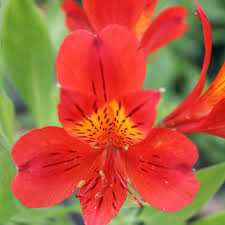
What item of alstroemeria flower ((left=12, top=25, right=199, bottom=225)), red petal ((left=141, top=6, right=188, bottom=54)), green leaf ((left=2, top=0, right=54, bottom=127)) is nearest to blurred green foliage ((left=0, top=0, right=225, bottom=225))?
green leaf ((left=2, top=0, right=54, bottom=127))

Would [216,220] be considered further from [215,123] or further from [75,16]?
[75,16]

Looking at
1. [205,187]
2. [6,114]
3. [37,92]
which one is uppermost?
[6,114]

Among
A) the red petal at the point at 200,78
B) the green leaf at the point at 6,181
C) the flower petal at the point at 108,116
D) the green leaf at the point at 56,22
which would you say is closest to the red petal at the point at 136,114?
the flower petal at the point at 108,116

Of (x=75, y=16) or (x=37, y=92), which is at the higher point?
(x=75, y=16)

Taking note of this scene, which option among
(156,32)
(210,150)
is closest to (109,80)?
(156,32)

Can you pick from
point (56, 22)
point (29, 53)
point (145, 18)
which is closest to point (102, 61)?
point (145, 18)

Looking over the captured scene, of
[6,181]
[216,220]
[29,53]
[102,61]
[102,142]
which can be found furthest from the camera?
[29,53]

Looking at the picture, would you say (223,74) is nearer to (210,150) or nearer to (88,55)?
(88,55)
